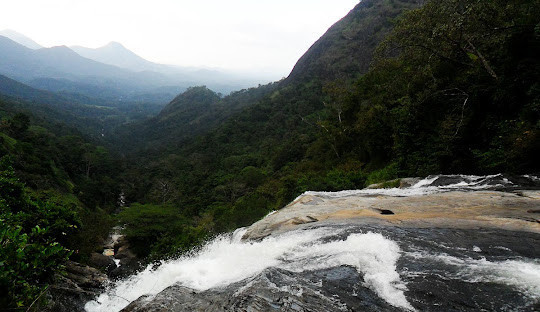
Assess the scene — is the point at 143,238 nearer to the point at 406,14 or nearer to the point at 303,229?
the point at 303,229

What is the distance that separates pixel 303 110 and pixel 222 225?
5357 centimetres

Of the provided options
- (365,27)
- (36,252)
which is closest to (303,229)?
(36,252)

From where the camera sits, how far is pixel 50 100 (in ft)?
620

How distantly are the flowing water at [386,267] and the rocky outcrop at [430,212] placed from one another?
608 millimetres

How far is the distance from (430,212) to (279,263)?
5.43m

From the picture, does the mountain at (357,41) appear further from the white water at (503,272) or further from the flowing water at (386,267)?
the white water at (503,272)

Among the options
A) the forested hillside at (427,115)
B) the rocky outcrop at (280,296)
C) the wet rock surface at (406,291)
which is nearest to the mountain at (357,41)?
the forested hillside at (427,115)

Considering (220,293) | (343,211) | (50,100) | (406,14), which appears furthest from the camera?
(50,100)

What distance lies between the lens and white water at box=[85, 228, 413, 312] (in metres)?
6.08

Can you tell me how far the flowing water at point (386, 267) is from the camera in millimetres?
5031

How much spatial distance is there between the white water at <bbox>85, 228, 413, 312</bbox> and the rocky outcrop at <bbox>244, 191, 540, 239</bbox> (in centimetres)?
136

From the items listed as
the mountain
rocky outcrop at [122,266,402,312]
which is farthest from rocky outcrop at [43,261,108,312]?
the mountain

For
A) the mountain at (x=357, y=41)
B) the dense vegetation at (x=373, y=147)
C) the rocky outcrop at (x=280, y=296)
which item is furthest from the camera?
the mountain at (x=357, y=41)

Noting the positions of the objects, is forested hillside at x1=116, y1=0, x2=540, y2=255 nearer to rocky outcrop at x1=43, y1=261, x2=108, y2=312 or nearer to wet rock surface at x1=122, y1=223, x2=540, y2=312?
wet rock surface at x1=122, y1=223, x2=540, y2=312
